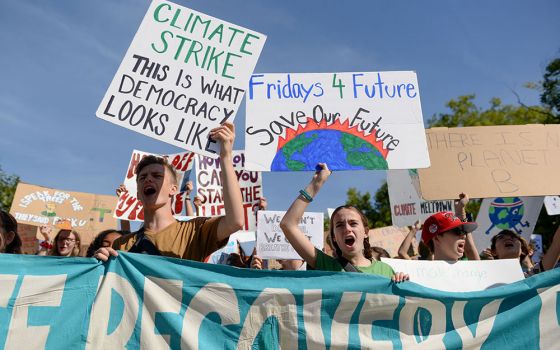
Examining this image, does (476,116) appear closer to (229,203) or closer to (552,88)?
(552,88)

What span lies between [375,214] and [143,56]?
92.6 feet

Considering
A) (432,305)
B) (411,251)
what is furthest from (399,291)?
(411,251)

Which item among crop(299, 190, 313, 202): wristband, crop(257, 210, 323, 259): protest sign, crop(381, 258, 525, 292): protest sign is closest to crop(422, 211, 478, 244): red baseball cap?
crop(381, 258, 525, 292): protest sign

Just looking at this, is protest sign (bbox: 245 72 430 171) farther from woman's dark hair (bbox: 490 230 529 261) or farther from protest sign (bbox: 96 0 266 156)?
woman's dark hair (bbox: 490 230 529 261)

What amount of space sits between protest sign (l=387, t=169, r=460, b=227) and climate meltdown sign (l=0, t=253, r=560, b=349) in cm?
375

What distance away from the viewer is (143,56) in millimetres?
3863

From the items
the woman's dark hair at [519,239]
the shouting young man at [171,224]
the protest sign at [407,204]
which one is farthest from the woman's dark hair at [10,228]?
the protest sign at [407,204]

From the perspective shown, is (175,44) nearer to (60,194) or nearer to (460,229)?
(460,229)

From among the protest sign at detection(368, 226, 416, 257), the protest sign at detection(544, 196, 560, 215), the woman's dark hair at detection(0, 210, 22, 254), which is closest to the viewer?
the woman's dark hair at detection(0, 210, 22, 254)

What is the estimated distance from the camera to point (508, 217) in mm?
6965

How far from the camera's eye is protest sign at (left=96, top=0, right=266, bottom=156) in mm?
3645

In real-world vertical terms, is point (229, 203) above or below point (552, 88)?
below

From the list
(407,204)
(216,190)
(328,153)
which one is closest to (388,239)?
(407,204)

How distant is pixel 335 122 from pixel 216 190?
10.1 feet
